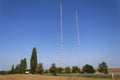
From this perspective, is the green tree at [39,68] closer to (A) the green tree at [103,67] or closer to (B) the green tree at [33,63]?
(B) the green tree at [33,63]

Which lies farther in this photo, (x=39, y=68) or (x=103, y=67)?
(x=39, y=68)

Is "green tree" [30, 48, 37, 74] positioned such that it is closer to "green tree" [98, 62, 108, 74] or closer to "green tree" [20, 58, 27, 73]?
"green tree" [20, 58, 27, 73]

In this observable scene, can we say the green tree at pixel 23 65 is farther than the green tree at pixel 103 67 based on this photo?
Yes

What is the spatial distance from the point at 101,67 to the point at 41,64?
95.1 ft

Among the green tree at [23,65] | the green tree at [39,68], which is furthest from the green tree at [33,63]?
the green tree at [23,65]

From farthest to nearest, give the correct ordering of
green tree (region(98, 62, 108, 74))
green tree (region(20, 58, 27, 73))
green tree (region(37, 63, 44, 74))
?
1. green tree (region(20, 58, 27, 73))
2. green tree (region(37, 63, 44, 74))
3. green tree (region(98, 62, 108, 74))

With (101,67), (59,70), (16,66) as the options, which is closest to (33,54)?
(59,70)

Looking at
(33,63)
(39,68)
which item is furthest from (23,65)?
(33,63)

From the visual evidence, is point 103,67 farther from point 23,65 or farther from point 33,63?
point 23,65

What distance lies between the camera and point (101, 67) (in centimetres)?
5741

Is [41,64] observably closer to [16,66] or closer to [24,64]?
[24,64]

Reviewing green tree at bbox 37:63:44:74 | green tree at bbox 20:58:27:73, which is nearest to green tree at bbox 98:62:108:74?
green tree at bbox 37:63:44:74

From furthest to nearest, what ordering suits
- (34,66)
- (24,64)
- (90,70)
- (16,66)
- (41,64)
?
(16,66), (24,64), (41,64), (34,66), (90,70)

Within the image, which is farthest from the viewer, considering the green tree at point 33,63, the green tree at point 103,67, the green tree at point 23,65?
the green tree at point 23,65
